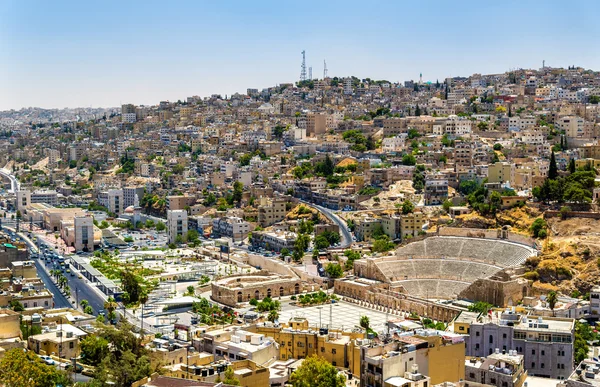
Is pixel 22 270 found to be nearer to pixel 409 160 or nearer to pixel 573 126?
pixel 409 160

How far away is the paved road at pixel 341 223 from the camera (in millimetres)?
43328

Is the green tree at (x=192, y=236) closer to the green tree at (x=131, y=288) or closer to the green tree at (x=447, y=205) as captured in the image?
the green tree at (x=447, y=205)

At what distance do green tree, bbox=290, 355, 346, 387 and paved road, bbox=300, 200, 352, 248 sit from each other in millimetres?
23689

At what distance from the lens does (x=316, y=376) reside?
18234mm

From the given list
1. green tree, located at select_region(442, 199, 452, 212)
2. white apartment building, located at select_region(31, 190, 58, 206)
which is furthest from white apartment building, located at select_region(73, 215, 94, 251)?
green tree, located at select_region(442, 199, 452, 212)

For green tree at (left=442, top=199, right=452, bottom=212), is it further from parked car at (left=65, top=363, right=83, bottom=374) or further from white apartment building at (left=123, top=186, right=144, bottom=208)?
white apartment building at (left=123, top=186, right=144, bottom=208)

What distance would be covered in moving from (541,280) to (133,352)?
697 inches

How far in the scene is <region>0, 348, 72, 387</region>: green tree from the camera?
17509 mm

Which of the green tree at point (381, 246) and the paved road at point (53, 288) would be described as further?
the green tree at point (381, 246)

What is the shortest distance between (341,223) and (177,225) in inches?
390

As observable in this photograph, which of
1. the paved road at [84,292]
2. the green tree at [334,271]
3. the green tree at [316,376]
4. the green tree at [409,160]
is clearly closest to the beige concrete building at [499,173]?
the green tree at [409,160]

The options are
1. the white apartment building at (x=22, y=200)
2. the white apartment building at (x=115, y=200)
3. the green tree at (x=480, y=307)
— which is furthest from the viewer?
the white apartment building at (x=22, y=200)

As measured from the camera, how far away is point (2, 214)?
6356 centimetres

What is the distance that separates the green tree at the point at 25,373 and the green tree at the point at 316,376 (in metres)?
4.84
